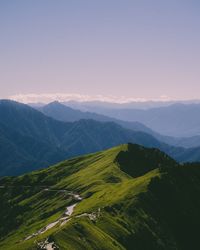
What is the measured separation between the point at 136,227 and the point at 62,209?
48.0 meters

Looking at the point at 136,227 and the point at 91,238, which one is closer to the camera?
the point at 91,238

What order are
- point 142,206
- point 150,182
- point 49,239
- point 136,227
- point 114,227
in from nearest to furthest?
point 49,239
point 114,227
point 136,227
point 142,206
point 150,182

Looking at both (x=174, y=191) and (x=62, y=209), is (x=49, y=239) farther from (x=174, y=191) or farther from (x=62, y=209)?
(x=174, y=191)

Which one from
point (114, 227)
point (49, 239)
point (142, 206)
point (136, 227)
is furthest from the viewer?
→ point (142, 206)

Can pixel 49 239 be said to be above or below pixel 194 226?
above

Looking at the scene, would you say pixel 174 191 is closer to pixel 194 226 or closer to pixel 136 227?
pixel 194 226

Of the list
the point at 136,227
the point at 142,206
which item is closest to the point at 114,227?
the point at 136,227

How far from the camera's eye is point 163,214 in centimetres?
17625

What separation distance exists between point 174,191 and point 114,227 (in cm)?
5435

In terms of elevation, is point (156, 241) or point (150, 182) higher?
point (150, 182)

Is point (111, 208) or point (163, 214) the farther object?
point (163, 214)

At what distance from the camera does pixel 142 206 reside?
6683 inches

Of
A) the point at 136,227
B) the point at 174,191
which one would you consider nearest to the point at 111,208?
the point at 136,227

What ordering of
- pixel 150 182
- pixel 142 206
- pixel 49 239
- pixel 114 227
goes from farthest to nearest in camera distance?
pixel 150 182, pixel 142 206, pixel 114 227, pixel 49 239
